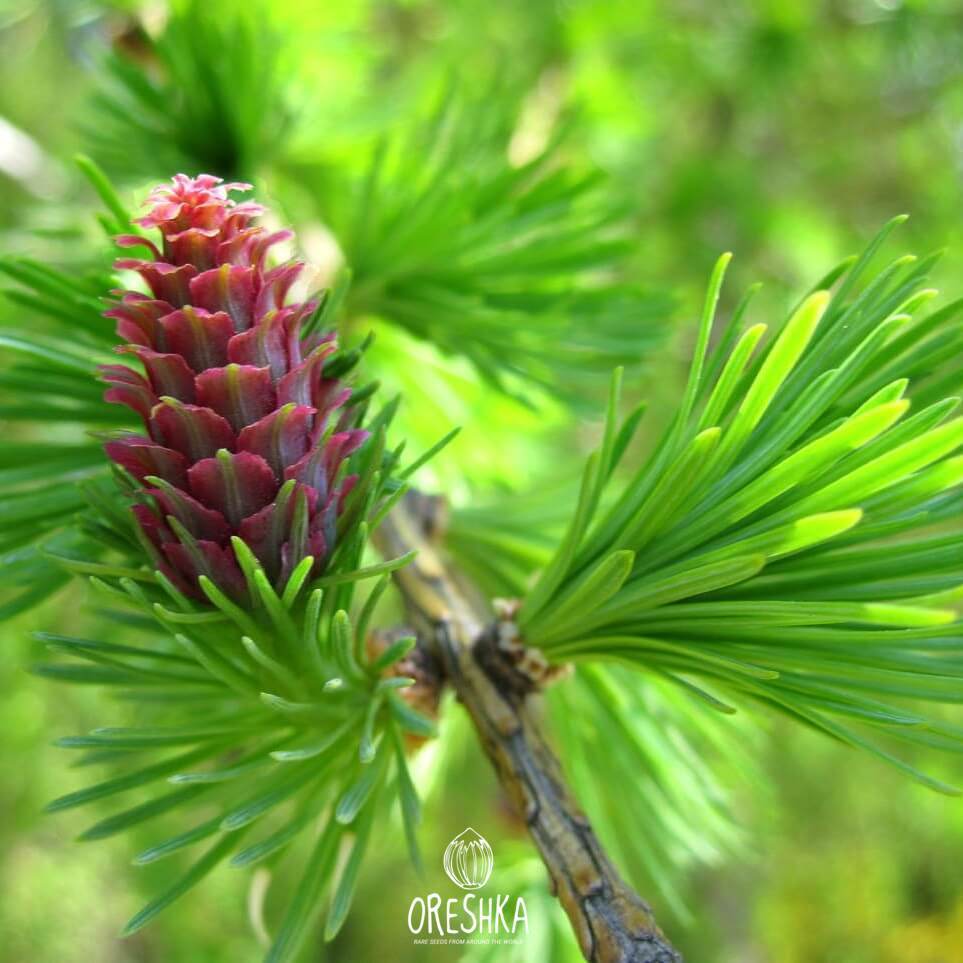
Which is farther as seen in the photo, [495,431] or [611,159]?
[611,159]

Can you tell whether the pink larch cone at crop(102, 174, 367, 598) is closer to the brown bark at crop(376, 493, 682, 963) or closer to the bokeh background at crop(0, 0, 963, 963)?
the brown bark at crop(376, 493, 682, 963)

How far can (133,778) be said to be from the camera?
0.85 ft

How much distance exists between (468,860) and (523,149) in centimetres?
63

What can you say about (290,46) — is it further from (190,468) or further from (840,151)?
(840,151)

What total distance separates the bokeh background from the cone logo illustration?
0.10 meters

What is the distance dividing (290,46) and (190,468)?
1.51ft

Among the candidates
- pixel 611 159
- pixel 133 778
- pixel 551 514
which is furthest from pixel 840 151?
pixel 133 778

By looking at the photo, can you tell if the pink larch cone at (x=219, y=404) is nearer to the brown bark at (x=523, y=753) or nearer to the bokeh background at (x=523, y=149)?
the brown bark at (x=523, y=753)

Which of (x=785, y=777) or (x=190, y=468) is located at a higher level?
(x=190, y=468)

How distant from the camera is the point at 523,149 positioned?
804mm

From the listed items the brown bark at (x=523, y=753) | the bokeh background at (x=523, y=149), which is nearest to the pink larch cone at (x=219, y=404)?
the brown bark at (x=523, y=753)

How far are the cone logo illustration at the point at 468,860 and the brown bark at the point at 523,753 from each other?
0.18ft

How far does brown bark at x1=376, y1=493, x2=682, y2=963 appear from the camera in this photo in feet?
0.78
